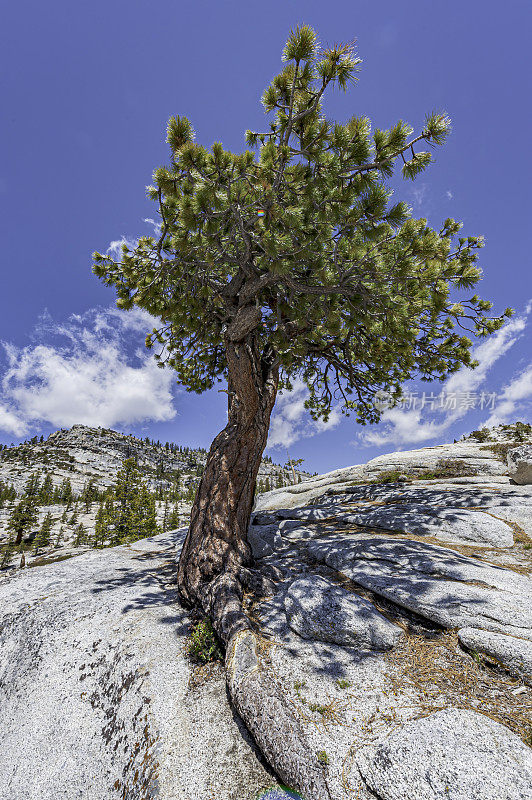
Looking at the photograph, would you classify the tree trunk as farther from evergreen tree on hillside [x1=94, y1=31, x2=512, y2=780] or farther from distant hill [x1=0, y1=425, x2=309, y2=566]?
distant hill [x1=0, y1=425, x2=309, y2=566]

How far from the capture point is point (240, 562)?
636cm

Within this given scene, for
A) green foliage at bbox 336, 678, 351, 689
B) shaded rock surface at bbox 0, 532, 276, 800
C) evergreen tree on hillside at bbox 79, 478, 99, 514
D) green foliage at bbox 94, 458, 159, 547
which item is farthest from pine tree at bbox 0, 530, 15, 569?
green foliage at bbox 336, 678, 351, 689

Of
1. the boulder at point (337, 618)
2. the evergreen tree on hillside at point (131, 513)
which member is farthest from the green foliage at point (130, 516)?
the boulder at point (337, 618)

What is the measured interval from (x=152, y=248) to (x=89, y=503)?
92.4 m

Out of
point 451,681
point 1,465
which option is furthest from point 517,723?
point 1,465

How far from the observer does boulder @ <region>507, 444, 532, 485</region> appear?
10.0 meters

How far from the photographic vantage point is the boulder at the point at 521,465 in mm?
10039

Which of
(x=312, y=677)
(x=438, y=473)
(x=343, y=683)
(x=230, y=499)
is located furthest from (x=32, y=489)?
(x=343, y=683)

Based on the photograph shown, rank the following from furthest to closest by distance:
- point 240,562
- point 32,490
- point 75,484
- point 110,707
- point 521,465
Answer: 1. point 75,484
2. point 32,490
3. point 521,465
4. point 240,562
5. point 110,707

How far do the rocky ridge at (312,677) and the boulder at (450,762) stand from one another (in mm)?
11

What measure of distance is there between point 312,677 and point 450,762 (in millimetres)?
1631

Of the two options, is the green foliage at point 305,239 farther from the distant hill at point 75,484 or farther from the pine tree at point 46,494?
the pine tree at point 46,494

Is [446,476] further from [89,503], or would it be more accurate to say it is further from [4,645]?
[89,503]

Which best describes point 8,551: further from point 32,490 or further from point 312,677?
point 312,677
